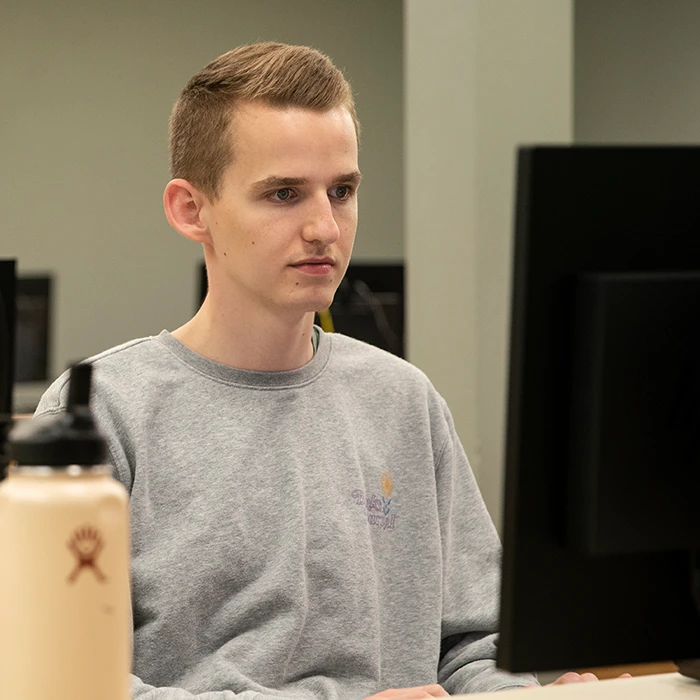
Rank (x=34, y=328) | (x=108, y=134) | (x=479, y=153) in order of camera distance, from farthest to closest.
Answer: (x=108, y=134), (x=34, y=328), (x=479, y=153)

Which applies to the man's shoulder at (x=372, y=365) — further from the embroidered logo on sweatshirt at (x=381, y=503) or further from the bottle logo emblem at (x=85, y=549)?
the bottle logo emblem at (x=85, y=549)

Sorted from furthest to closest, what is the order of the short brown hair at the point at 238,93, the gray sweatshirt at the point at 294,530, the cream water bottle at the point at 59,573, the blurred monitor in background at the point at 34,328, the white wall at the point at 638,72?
the white wall at the point at 638,72, the blurred monitor in background at the point at 34,328, the short brown hair at the point at 238,93, the gray sweatshirt at the point at 294,530, the cream water bottle at the point at 59,573

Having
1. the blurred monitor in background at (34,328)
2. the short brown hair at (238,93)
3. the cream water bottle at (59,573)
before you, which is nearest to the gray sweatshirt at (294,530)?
the short brown hair at (238,93)

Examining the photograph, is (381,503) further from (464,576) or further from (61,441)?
(61,441)

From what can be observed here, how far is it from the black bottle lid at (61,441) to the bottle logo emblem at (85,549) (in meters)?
0.04

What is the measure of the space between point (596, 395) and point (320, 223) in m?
0.57

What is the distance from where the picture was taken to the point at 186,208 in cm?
134

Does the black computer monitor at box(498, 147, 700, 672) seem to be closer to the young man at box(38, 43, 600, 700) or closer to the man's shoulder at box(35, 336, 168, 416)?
the young man at box(38, 43, 600, 700)

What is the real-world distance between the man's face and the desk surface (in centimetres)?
51

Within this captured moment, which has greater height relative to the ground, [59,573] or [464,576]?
[59,573]

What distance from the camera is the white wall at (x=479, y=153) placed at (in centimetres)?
259

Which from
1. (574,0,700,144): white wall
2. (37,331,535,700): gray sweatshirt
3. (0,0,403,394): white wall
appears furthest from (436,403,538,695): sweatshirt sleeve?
(0,0,403,394): white wall

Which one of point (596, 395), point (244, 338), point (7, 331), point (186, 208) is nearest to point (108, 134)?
point (186, 208)

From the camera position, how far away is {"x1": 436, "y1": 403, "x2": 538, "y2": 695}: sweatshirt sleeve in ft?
4.13
